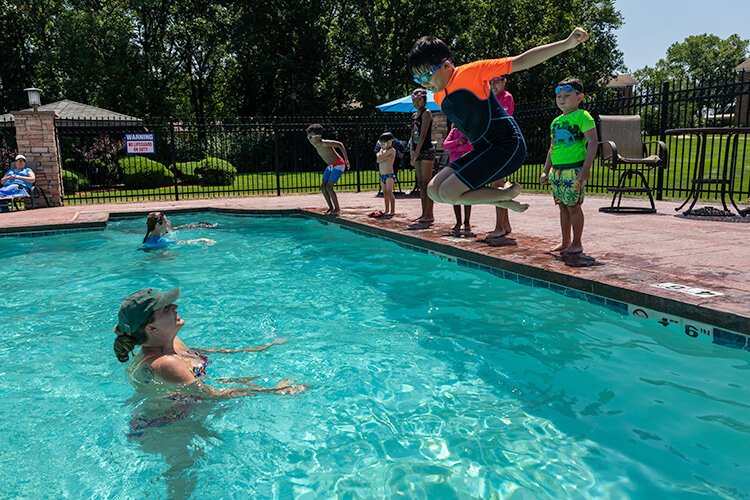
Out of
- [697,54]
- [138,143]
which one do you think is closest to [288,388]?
[138,143]

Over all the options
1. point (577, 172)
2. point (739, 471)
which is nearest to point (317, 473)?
point (739, 471)

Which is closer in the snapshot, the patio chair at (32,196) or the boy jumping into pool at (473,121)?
the boy jumping into pool at (473,121)

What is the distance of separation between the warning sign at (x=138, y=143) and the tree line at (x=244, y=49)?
16.4 m

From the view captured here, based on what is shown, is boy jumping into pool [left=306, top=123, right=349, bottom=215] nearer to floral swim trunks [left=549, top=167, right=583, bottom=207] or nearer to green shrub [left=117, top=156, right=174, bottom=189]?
floral swim trunks [left=549, top=167, right=583, bottom=207]

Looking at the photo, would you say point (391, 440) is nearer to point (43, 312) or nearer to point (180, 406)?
point (180, 406)

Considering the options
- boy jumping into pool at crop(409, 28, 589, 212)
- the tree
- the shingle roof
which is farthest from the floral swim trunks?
the tree

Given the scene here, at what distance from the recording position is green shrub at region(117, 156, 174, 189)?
19453mm

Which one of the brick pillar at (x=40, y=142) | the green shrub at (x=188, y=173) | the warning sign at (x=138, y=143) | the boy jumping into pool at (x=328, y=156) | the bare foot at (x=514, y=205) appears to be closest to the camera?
the bare foot at (x=514, y=205)

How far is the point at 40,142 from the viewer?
13.6 m

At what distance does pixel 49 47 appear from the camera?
3238cm

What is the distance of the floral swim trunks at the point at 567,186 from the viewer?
5.51 meters

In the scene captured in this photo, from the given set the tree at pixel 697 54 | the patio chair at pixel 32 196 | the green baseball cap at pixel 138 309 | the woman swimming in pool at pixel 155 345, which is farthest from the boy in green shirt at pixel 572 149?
the tree at pixel 697 54

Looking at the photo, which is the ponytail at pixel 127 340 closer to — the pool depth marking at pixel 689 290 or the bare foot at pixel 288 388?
the bare foot at pixel 288 388

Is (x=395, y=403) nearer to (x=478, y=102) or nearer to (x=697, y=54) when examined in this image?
(x=478, y=102)
